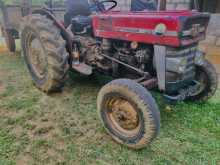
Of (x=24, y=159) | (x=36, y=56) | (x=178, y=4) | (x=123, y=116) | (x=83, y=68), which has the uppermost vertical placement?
(x=178, y=4)

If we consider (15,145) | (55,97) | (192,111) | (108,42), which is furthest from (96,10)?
(15,145)

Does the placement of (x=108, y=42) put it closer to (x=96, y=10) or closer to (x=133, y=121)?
(x=96, y=10)

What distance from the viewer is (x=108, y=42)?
122 inches

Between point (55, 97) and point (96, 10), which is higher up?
point (96, 10)

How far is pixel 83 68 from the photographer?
3420 mm

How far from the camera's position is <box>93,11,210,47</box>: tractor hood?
2.34m

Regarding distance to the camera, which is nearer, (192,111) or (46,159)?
(46,159)

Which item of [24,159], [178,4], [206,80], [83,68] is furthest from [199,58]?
[178,4]

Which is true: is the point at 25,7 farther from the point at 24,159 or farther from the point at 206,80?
the point at 206,80

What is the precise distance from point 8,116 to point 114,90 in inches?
54.8

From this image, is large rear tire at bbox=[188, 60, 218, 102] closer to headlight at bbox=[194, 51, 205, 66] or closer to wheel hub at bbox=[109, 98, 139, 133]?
headlight at bbox=[194, 51, 205, 66]

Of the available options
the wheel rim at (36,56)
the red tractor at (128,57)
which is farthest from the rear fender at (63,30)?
the wheel rim at (36,56)

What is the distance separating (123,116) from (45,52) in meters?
1.39

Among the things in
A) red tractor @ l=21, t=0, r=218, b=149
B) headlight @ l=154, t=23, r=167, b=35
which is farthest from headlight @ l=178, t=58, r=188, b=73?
headlight @ l=154, t=23, r=167, b=35
